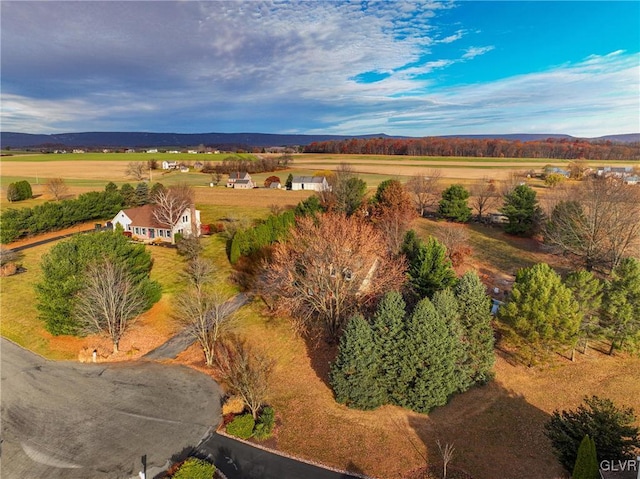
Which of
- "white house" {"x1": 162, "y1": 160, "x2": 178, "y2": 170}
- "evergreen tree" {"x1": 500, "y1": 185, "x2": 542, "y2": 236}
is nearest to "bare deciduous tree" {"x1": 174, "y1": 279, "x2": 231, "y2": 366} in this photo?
"evergreen tree" {"x1": 500, "y1": 185, "x2": 542, "y2": 236}

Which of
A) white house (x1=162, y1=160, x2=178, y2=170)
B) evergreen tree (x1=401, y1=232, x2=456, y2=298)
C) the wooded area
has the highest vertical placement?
the wooded area

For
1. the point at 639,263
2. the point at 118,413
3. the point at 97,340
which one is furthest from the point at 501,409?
the point at 97,340

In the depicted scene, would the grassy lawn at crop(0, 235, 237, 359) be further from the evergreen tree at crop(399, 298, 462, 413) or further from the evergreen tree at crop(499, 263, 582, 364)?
the evergreen tree at crop(499, 263, 582, 364)

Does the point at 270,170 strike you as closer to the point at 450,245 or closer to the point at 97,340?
the point at 450,245

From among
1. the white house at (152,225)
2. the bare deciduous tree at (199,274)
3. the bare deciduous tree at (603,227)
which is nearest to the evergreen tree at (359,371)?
the bare deciduous tree at (199,274)

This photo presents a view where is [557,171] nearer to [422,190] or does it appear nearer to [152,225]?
[422,190]
